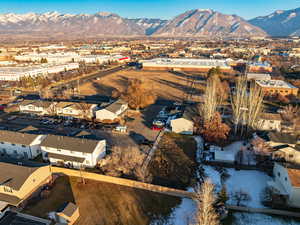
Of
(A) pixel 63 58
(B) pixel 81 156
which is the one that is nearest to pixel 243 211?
(B) pixel 81 156

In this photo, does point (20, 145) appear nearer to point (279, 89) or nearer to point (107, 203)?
point (107, 203)

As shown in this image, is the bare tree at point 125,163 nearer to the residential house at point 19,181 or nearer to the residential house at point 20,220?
the residential house at point 19,181

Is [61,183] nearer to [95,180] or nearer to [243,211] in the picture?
[95,180]

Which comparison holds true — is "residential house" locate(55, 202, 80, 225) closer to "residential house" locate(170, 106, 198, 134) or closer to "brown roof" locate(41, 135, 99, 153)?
"brown roof" locate(41, 135, 99, 153)

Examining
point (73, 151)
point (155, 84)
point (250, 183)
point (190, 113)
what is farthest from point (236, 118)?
point (155, 84)

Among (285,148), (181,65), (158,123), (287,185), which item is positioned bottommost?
(287,185)

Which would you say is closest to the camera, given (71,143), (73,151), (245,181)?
(245,181)

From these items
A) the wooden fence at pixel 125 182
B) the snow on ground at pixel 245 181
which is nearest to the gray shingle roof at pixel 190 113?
the snow on ground at pixel 245 181
